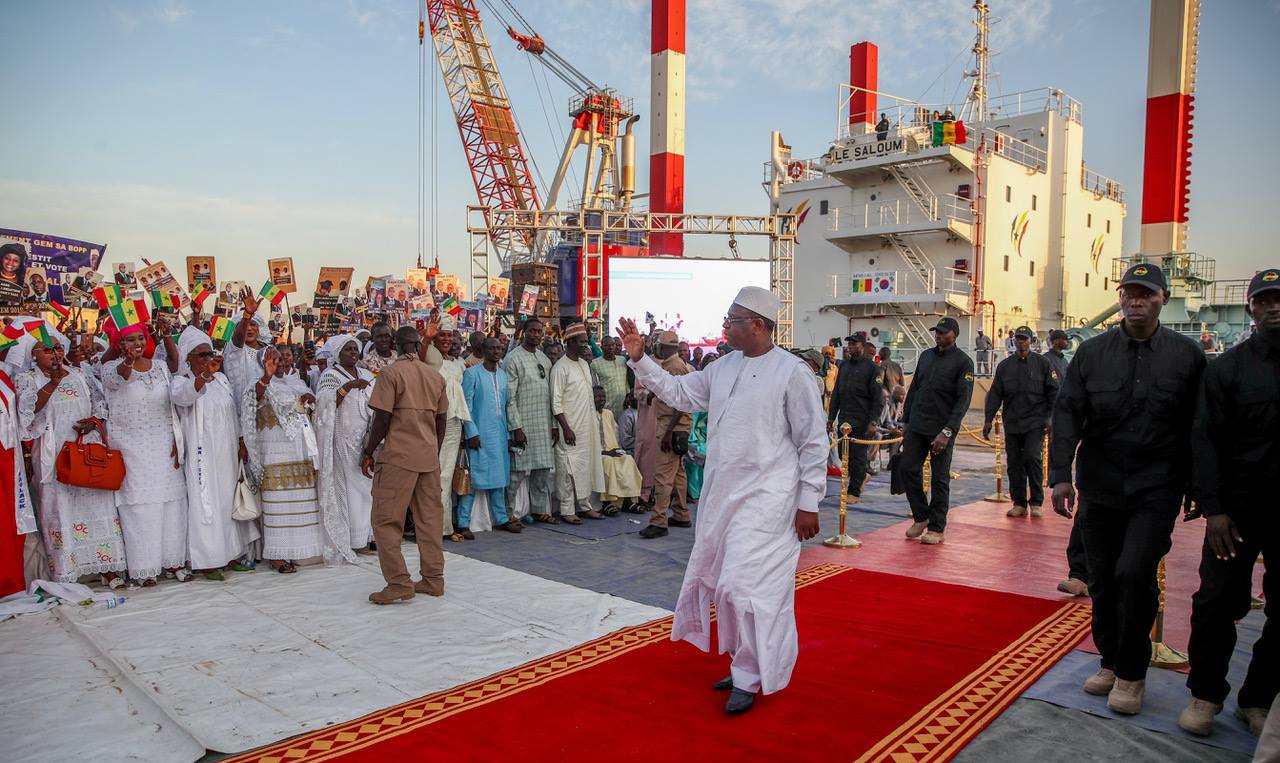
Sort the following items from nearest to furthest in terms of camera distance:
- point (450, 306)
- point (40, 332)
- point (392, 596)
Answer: point (392, 596), point (40, 332), point (450, 306)

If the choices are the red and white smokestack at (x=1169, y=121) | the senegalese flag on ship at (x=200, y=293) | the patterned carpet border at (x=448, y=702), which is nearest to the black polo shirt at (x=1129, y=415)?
the patterned carpet border at (x=448, y=702)

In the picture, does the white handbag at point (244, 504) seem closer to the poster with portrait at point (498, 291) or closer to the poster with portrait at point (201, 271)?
the poster with portrait at point (201, 271)

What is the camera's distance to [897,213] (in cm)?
2603

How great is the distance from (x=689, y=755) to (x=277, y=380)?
419 centimetres

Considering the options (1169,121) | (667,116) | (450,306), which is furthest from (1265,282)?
(1169,121)

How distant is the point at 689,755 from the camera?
118 inches

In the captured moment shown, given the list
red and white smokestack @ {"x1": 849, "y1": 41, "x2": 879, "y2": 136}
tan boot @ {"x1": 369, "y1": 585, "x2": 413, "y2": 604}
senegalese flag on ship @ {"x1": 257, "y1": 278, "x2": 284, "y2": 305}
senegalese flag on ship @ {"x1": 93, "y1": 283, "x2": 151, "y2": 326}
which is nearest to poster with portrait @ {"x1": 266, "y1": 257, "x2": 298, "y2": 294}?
senegalese flag on ship @ {"x1": 257, "y1": 278, "x2": 284, "y2": 305}

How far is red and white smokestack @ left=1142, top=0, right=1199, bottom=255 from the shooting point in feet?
93.4

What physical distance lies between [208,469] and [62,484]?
0.82m

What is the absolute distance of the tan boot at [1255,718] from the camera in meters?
3.13

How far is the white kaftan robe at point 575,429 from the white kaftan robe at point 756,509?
12.9 feet

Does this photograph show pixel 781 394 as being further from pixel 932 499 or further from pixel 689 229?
pixel 689 229

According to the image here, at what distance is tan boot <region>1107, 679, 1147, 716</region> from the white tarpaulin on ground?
235cm

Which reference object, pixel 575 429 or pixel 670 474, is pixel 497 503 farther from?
pixel 670 474
